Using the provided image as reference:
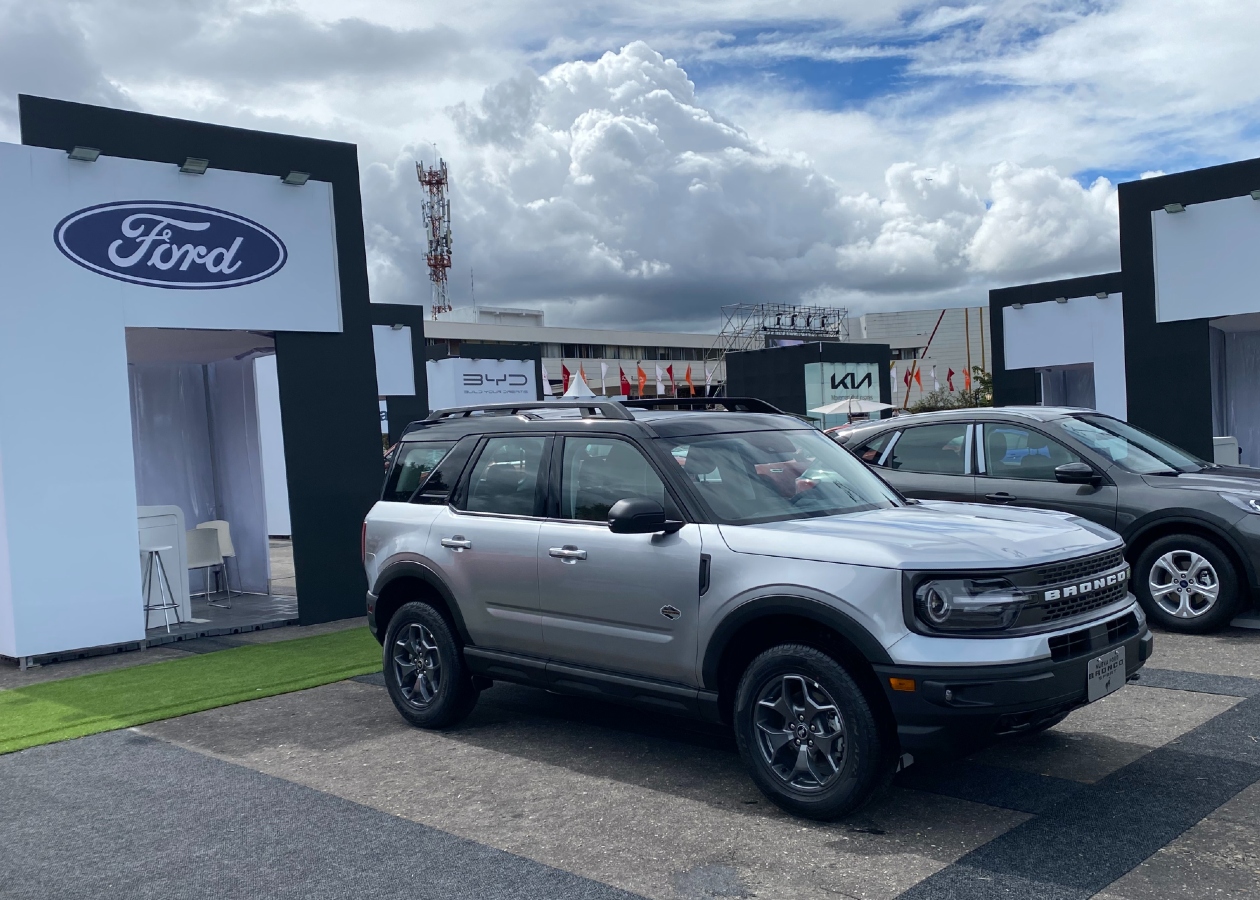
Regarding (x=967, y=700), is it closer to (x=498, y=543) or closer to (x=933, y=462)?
(x=498, y=543)

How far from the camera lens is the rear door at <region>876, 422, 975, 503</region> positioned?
905 centimetres

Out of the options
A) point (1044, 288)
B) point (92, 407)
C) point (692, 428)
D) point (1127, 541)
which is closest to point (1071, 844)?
point (692, 428)

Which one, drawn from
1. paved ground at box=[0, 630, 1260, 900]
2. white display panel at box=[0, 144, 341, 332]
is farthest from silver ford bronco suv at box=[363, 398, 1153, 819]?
white display panel at box=[0, 144, 341, 332]

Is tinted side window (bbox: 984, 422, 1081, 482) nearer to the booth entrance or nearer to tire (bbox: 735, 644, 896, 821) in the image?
tire (bbox: 735, 644, 896, 821)

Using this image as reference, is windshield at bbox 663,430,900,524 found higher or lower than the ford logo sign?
lower

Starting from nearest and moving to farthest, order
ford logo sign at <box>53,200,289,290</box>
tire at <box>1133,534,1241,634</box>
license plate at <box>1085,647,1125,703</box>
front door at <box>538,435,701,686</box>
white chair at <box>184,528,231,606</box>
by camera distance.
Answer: license plate at <box>1085,647,1125,703</box>
front door at <box>538,435,701,686</box>
tire at <box>1133,534,1241,634</box>
ford logo sign at <box>53,200,289,290</box>
white chair at <box>184,528,231,606</box>

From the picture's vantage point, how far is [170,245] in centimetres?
973

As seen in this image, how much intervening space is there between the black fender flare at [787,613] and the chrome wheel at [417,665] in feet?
6.87

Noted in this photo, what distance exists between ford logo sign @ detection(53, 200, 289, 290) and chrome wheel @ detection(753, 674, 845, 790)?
294 inches

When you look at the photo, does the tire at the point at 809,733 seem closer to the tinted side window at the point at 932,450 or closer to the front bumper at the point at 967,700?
the front bumper at the point at 967,700

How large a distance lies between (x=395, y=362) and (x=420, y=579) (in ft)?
68.3

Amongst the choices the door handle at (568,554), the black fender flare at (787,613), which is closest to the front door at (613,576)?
the door handle at (568,554)

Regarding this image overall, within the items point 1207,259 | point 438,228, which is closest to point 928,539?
point 1207,259

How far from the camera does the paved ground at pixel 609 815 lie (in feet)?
13.2
